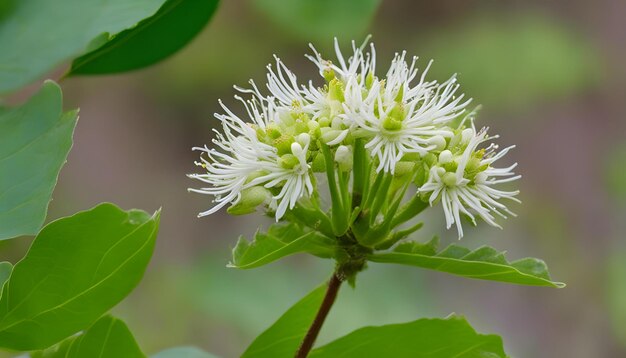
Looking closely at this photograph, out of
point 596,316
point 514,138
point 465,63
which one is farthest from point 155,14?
point 514,138

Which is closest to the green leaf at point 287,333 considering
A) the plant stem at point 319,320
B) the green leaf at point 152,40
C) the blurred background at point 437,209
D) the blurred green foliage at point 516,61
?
the plant stem at point 319,320

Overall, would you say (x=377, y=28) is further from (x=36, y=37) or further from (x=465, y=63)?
(x=36, y=37)

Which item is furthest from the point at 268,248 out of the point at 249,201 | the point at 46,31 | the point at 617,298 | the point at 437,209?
the point at 617,298

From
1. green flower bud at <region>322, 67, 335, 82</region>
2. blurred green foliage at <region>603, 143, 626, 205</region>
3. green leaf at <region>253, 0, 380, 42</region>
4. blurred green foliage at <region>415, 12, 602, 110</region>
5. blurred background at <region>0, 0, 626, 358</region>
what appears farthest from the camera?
blurred green foliage at <region>415, 12, 602, 110</region>

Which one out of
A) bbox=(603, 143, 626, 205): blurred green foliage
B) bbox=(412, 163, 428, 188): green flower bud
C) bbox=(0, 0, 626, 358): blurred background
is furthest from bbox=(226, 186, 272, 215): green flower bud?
bbox=(603, 143, 626, 205): blurred green foliage

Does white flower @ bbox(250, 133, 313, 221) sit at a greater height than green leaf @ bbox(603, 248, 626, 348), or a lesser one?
greater

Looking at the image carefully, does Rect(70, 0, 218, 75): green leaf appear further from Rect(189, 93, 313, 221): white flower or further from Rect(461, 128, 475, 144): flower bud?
Rect(461, 128, 475, 144): flower bud

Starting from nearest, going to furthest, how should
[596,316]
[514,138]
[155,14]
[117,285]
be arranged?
[117,285] < [155,14] < [596,316] < [514,138]
